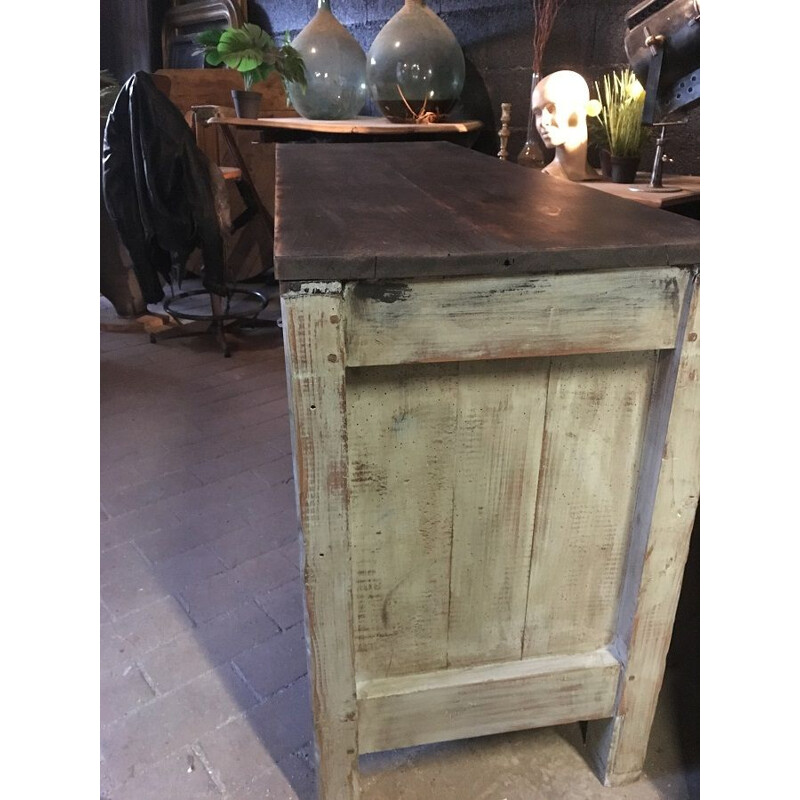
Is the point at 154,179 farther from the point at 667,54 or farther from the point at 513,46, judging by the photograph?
the point at 667,54

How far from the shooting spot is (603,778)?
3.85ft

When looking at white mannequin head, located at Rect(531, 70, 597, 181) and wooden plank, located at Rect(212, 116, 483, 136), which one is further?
wooden plank, located at Rect(212, 116, 483, 136)

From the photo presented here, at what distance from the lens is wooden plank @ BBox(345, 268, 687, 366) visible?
798mm

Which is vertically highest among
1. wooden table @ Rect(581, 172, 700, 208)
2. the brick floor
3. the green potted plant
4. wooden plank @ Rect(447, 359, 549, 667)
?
the green potted plant

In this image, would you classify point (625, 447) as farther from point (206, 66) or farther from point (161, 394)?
point (206, 66)

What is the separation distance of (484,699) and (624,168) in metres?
1.49

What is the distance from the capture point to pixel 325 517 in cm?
89

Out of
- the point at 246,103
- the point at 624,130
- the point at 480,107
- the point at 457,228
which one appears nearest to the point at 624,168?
the point at 624,130

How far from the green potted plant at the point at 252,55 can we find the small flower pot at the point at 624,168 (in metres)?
1.38

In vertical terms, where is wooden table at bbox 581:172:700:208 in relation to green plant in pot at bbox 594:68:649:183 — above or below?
below

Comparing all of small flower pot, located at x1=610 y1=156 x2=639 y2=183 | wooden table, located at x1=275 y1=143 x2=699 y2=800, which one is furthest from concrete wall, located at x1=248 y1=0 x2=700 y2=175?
wooden table, located at x1=275 y1=143 x2=699 y2=800

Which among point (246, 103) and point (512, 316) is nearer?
point (512, 316)

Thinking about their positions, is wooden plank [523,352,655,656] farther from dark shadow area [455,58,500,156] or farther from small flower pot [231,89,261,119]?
small flower pot [231,89,261,119]

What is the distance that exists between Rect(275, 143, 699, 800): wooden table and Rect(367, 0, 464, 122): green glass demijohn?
154 cm
